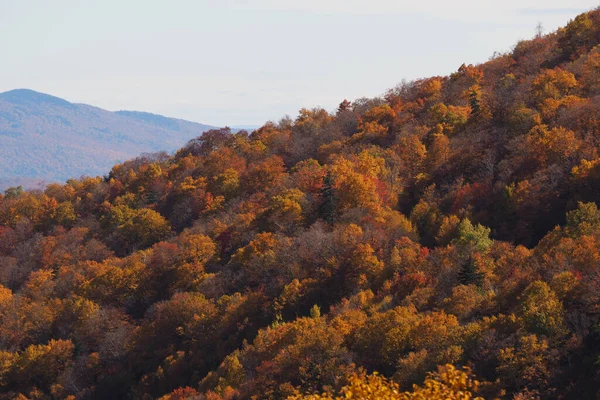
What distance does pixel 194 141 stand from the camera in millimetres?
133750

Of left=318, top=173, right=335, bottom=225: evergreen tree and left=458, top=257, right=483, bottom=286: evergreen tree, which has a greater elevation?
left=318, top=173, right=335, bottom=225: evergreen tree

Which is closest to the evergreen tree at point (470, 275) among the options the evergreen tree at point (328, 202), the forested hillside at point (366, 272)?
the forested hillside at point (366, 272)

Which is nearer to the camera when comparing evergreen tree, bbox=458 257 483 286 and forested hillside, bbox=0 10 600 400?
forested hillside, bbox=0 10 600 400

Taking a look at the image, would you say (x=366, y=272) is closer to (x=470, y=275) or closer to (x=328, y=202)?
(x=470, y=275)

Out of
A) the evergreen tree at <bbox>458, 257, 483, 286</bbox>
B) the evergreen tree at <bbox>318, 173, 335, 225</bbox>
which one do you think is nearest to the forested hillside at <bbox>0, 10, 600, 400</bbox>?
the evergreen tree at <bbox>458, 257, 483, 286</bbox>

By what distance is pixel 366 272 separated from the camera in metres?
51.8

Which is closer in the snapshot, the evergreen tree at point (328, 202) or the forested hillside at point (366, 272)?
the forested hillside at point (366, 272)

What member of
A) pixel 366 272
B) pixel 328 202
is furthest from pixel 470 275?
pixel 328 202

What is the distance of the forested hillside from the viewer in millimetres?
33969

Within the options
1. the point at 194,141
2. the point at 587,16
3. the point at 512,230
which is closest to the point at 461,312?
the point at 512,230

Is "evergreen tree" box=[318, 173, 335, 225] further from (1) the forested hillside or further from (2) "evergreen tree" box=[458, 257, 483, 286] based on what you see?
(2) "evergreen tree" box=[458, 257, 483, 286]

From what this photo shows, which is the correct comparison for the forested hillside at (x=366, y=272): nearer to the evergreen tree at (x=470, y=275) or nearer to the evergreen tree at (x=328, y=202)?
the evergreen tree at (x=470, y=275)

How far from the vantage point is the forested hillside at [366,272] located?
3397 centimetres

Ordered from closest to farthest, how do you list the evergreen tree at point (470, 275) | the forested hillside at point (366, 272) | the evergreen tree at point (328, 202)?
the forested hillside at point (366, 272) → the evergreen tree at point (470, 275) → the evergreen tree at point (328, 202)
